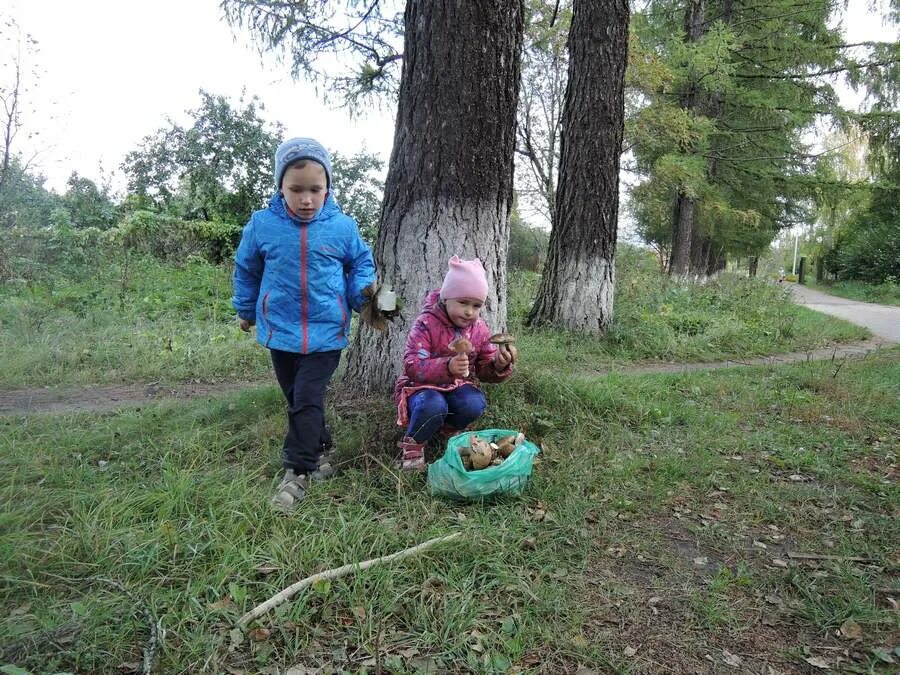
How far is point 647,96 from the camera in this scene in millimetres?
11234

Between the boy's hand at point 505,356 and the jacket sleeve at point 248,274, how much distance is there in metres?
1.36

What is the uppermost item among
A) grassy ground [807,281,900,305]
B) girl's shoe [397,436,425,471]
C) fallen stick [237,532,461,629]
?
grassy ground [807,281,900,305]

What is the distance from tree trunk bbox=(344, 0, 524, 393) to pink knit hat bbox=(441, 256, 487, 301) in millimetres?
780

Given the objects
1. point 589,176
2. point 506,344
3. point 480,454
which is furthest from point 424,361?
point 589,176

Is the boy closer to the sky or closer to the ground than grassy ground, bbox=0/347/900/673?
closer to the sky

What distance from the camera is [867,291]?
61.1 ft

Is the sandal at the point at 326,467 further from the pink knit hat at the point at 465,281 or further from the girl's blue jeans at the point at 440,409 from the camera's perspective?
the pink knit hat at the point at 465,281


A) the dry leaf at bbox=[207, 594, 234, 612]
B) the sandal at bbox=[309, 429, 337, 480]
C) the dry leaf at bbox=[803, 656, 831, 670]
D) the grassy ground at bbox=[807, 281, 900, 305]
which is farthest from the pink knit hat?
the grassy ground at bbox=[807, 281, 900, 305]

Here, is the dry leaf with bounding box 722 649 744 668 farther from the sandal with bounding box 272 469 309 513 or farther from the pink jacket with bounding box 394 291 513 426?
the sandal with bounding box 272 469 309 513

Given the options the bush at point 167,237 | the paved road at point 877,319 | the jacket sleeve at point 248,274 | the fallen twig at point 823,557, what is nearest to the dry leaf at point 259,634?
the jacket sleeve at point 248,274

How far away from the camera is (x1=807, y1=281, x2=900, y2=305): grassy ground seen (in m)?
16.6

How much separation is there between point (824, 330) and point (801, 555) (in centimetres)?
766

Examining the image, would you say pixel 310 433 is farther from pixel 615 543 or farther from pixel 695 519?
pixel 695 519

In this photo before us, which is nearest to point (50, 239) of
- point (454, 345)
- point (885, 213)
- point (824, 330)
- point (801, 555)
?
point (454, 345)
